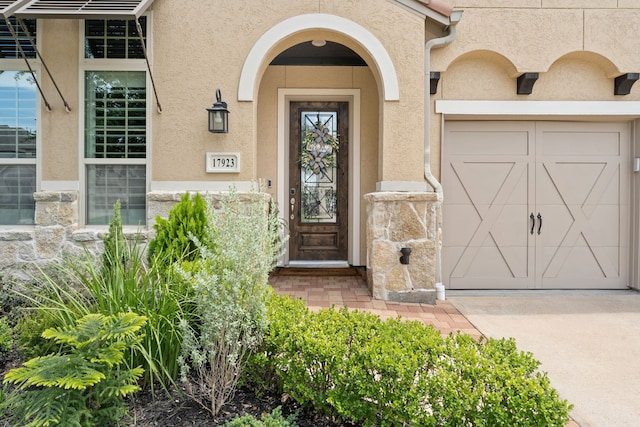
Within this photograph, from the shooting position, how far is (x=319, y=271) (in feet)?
19.6

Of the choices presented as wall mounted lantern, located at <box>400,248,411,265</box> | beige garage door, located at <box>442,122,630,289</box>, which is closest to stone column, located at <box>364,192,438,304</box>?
wall mounted lantern, located at <box>400,248,411,265</box>

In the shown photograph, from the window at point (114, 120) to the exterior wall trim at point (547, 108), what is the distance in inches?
141

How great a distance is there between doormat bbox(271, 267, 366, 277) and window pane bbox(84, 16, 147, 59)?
319 centimetres

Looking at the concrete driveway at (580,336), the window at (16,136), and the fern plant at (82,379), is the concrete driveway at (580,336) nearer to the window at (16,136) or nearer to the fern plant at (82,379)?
the fern plant at (82,379)

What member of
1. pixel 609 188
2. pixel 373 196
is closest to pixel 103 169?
pixel 373 196

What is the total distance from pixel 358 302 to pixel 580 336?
2.04 meters

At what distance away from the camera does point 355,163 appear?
241 inches

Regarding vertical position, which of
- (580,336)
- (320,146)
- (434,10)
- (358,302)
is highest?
(434,10)

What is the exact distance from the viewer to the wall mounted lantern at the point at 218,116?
4465 millimetres

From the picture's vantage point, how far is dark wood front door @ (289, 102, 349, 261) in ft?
20.7

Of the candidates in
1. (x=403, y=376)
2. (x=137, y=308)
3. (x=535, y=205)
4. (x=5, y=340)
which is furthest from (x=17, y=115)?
(x=535, y=205)

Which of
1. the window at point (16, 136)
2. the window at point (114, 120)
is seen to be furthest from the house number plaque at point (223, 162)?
the window at point (16, 136)

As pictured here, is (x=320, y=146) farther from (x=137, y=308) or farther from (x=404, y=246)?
(x=137, y=308)

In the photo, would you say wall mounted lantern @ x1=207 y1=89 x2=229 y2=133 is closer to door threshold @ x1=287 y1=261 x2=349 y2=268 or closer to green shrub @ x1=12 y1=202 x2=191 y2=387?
green shrub @ x1=12 y1=202 x2=191 y2=387
